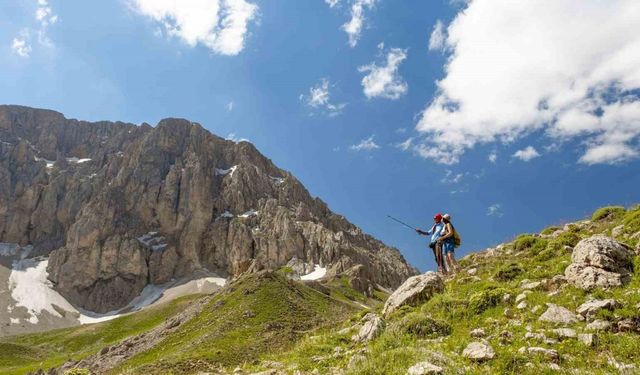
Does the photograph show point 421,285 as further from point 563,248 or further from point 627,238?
point 627,238

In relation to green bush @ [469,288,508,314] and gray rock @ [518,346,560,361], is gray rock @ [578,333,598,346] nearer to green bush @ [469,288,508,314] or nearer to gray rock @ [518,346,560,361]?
gray rock @ [518,346,560,361]

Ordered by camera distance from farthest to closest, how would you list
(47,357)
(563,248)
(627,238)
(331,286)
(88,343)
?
(331,286) < (88,343) < (47,357) < (563,248) < (627,238)

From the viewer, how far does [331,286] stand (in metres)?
164

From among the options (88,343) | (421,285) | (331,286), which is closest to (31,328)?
(88,343)

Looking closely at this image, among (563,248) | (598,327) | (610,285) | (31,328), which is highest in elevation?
(31,328)

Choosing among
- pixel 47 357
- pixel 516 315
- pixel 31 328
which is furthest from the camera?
pixel 31 328

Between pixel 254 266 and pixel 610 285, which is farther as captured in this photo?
pixel 254 266

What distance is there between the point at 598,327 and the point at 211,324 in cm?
6916

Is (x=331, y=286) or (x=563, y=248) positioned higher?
(x=331, y=286)

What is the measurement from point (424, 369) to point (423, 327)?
3908mm

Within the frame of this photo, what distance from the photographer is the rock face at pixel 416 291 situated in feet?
58.5

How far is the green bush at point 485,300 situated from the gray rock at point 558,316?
2008mm

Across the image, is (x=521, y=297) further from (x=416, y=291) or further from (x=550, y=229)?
(x=550, y=229)

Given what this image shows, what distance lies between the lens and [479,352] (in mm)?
11070
